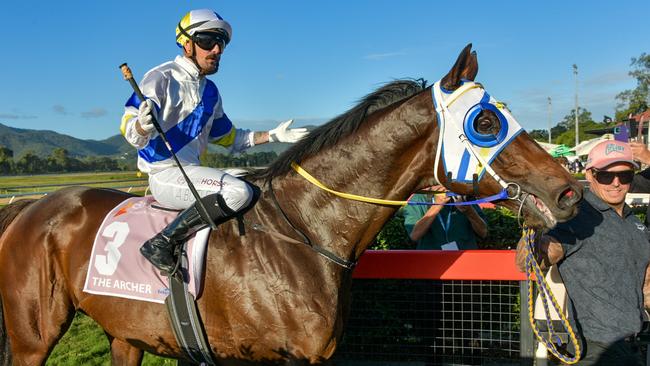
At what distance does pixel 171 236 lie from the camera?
2.50 metres

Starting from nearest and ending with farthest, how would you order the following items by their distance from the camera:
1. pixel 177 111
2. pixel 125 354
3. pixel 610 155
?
1. pixel 610 155
2. pixel 177 111
3. pixel 125 354

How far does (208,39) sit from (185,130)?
0.56 m

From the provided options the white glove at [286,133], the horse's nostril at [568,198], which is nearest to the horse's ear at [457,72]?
the horse's nostril at [568,198]

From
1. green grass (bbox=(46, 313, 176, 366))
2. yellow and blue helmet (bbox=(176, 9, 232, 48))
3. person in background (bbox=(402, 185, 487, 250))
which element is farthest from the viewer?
green grass (bbox=(46, 313, 176, 366))

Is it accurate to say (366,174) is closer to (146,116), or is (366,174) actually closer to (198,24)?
(146,116)

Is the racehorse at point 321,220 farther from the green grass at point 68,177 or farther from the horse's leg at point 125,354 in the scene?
the green grass at point 68,177

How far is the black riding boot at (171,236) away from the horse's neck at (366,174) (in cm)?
50

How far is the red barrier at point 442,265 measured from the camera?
3.09 m

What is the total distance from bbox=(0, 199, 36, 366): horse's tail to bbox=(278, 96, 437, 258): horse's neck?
2154 millimetres

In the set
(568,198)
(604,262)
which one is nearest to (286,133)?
(568,198)

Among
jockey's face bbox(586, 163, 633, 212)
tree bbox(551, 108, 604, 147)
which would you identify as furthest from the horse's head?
tree bbox(551, 108, 604, 147)

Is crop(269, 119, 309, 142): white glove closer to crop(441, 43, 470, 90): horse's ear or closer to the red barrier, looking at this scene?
the red barrier

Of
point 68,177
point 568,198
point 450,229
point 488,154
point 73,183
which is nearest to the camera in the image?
point 568,198

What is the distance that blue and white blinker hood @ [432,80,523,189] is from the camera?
225 cm
